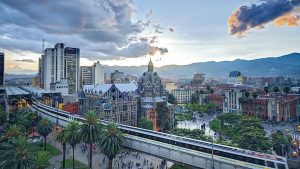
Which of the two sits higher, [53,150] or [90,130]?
[90,130]

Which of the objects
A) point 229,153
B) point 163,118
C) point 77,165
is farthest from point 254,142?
point 163,118

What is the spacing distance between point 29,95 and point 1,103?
782 inches

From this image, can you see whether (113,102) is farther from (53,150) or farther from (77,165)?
(77,165)

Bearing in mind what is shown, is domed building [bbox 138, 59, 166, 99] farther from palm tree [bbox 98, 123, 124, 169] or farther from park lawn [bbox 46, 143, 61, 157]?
palm tree [bbox 98, 123, 124, 169]

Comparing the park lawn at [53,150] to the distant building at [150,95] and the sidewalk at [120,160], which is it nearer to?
the sidewalk at [120,160]

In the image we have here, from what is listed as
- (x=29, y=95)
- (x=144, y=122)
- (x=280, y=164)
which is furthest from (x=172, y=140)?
(x=29, y=95)

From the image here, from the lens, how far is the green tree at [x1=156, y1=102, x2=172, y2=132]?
11071 cm

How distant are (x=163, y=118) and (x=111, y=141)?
193ft

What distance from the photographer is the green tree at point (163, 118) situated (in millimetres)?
110713

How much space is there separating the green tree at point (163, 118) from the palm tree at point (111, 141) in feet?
184

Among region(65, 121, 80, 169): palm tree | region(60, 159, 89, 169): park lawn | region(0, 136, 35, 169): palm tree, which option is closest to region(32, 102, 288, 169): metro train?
region(65, 121, 80, 169): palm tree

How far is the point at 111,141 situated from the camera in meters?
53.9

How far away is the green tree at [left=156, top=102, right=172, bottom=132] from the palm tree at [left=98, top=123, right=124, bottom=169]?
184 ft

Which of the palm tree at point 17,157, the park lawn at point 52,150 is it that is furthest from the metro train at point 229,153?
the park lawn at point 52,150
